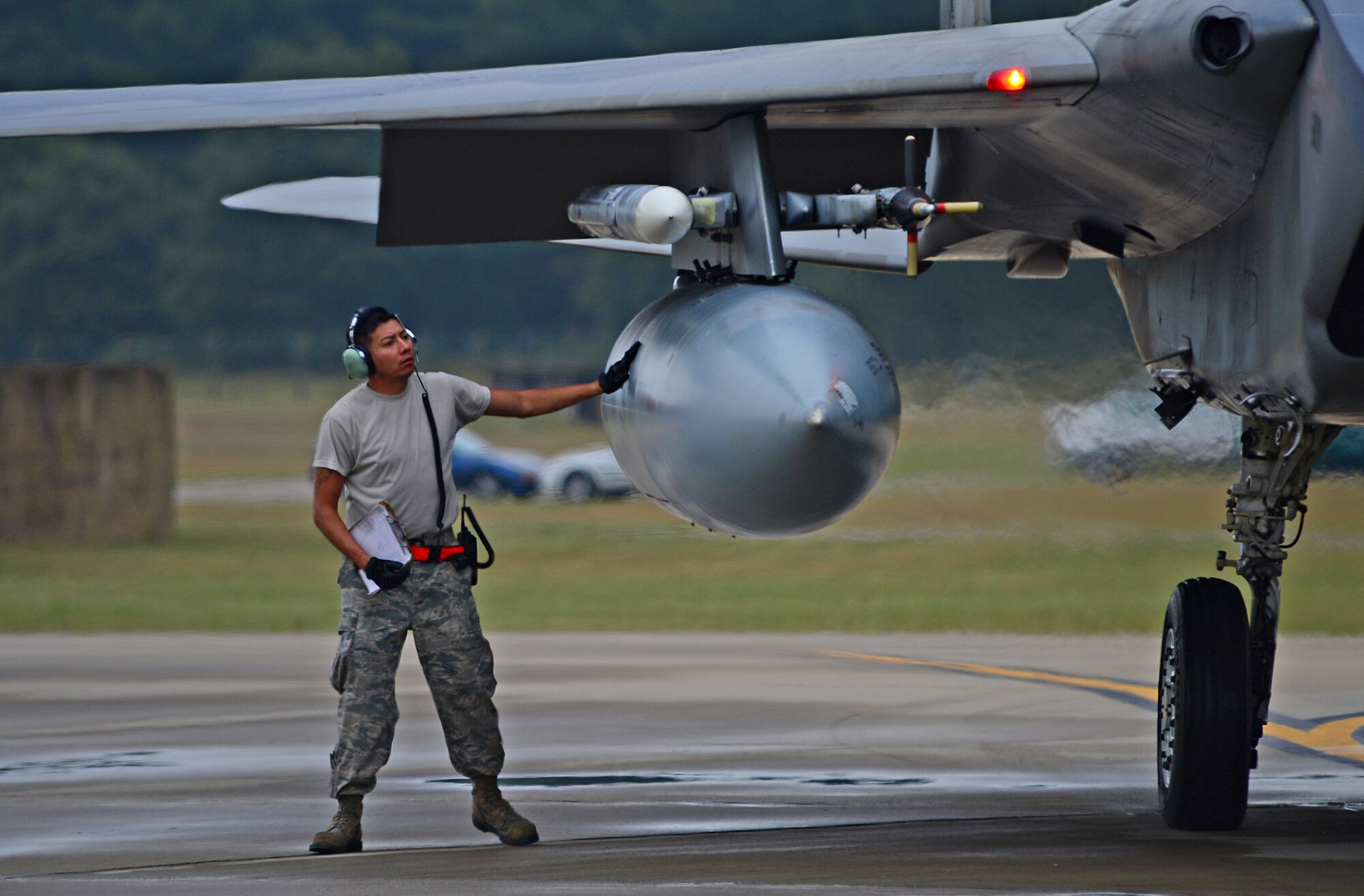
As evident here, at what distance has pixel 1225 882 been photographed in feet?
21.6

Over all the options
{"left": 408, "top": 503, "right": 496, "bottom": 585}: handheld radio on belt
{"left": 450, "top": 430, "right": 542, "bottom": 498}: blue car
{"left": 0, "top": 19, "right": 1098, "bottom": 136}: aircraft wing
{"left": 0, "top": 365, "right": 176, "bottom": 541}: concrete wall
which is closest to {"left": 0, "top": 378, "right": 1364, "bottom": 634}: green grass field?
{"left": 0, "top": 365, "right": 176, "bottom": 541}: concrete wall

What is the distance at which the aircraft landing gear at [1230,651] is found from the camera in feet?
25.3

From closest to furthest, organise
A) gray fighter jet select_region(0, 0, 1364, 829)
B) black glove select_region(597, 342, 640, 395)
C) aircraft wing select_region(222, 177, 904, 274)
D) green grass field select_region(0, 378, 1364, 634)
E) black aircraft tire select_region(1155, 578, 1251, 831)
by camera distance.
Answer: gray fighter jet select_region(0, 0, 1364, 829) < black glove select_region(597, 342, 640, 395) < black aircraft tire select_region(1155, 578, 1251, 831) < aircraft wing select_region(222, 177, 904, 274) < green grass field select_region(0, 378, 1364, 634)

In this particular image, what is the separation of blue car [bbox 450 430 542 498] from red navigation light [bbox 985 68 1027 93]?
22769mm

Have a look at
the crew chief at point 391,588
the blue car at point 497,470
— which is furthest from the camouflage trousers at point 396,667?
the blue car at point 497,470

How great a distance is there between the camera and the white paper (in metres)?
7.11

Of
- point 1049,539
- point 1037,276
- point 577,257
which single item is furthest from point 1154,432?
point 577,257

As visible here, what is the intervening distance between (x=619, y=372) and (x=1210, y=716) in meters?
2.76

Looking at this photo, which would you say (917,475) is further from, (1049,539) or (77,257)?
(77,257)

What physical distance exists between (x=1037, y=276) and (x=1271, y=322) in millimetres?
3096

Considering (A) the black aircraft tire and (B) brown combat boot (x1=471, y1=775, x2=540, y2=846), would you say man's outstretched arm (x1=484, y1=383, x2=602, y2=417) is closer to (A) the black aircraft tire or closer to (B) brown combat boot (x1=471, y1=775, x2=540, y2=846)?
(B) brown combat boot (x1=471, y1=775, x2=540, y2=846)

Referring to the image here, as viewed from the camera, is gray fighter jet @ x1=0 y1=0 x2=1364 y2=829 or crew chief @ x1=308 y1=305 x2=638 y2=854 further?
crew chief @ x1=308 y1=305 x2=638 y2=854

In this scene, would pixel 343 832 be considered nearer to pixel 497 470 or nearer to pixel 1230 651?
pixel 1230 651

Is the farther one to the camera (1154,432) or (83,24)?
(83,24)
